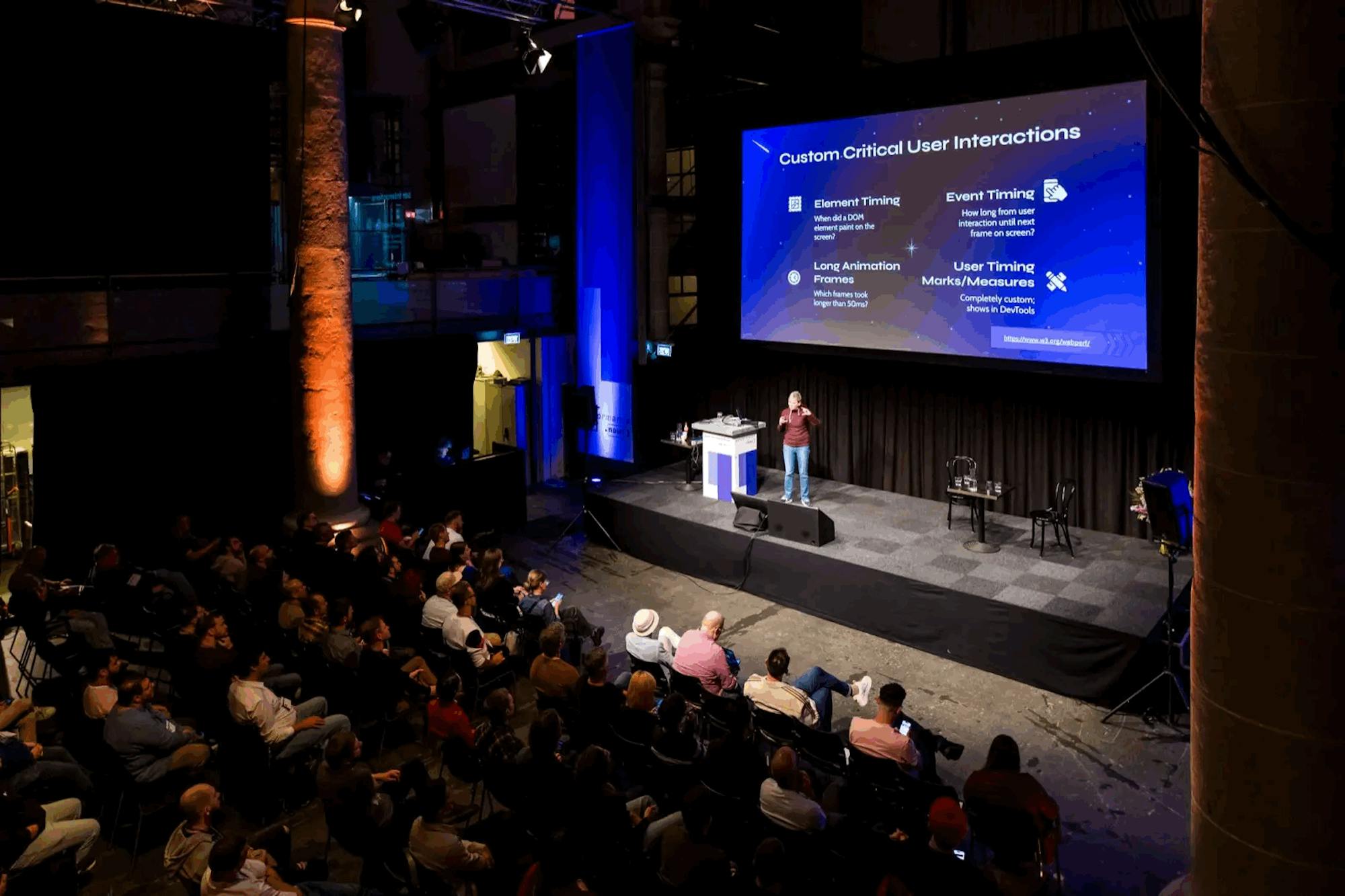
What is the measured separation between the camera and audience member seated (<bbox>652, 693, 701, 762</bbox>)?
5.60 metres

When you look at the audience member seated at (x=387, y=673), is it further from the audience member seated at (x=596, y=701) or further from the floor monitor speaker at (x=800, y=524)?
the floor monitor speaker at (x=800, y=524)

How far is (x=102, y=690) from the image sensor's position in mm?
6023

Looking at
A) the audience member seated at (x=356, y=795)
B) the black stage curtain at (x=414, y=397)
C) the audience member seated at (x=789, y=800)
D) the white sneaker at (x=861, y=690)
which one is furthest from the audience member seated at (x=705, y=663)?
the black stage curtain at (x=414, y=397)

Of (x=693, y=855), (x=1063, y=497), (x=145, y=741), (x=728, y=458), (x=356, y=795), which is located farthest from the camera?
(x=728, y=458)

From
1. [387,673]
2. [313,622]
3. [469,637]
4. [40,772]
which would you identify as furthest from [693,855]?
[313,622]

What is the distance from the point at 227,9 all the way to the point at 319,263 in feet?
12.6

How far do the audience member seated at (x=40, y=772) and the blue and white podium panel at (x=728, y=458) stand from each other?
23.6 feet

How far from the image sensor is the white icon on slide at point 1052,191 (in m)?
9.53

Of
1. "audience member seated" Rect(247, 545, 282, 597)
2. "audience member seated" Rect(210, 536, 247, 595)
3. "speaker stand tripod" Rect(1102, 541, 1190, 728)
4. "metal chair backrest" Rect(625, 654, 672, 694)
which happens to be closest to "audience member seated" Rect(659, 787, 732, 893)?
"metal chair backrest" Rect(625, 654, 672, 694)

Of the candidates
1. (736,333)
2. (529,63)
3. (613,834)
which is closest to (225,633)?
(613,834)

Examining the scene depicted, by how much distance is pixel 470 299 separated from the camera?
46.5 feet

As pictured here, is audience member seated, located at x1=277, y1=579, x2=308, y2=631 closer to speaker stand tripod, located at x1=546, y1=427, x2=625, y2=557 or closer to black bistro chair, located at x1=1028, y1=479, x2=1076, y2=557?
speaker stand tripod, located at x1=546, y1=427, x2=625, y2=557

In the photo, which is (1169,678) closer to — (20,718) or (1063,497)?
(1063,497)

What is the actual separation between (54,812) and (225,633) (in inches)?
69.4
